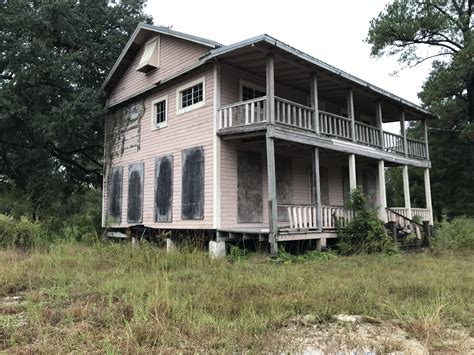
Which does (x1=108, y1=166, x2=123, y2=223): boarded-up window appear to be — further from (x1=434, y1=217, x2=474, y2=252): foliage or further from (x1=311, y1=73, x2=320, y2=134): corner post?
(x1=434, y1=217, x2=474, y2=252): foliage

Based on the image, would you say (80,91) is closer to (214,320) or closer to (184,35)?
(184,35)

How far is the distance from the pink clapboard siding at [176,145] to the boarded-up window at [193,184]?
18cm

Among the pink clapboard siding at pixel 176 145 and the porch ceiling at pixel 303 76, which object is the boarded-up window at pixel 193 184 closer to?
the pink clapboard siding at pixel 176 145

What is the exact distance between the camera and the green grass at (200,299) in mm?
4160

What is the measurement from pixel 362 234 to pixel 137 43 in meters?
11.1

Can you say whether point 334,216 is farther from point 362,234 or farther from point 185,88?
point 185,88

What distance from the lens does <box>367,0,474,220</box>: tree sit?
2169cm

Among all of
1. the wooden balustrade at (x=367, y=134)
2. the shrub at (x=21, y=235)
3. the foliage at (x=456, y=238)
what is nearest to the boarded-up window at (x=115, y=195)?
the shrub at (x=21, y=235)

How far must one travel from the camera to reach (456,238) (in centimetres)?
1380

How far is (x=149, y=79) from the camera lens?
49.8 ft

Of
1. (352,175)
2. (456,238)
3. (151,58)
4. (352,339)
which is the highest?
(151,58)

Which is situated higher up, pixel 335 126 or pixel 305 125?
pixel 335 126

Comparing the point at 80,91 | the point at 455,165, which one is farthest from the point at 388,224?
the point at 455,165

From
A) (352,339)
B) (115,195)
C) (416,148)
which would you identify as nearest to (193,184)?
(115,195)
